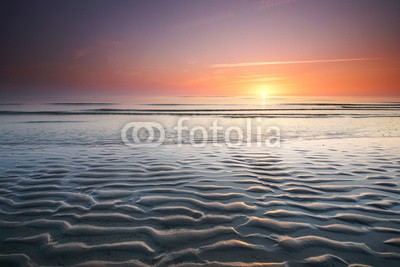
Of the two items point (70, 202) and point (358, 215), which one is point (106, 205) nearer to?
point (70, 202)

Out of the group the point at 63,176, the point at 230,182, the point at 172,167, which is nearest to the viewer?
A: the point at 230,182

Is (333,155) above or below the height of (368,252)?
above

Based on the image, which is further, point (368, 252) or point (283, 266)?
point (368, 252)

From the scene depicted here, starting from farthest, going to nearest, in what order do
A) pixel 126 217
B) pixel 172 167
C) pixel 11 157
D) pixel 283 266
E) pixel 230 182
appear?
pixel 11 157 < pixel 172 167 < pixel 230 182 < pixel 126 217 < pixel 283 266

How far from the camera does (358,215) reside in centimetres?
389

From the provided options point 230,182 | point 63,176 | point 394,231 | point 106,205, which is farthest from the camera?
point 63,176

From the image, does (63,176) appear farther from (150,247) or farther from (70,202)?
(150,247)

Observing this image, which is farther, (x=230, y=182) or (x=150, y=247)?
(x=230, y=182)

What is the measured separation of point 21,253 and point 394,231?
4.76 metres

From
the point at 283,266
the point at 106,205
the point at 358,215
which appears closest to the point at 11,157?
the point at 106,205

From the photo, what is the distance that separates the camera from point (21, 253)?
287 cm

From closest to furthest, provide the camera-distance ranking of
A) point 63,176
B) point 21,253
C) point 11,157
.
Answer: point 21,253
point 63,176
point 11,157

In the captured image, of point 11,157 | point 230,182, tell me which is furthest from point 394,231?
point 11,157

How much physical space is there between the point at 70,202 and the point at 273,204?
3570 millimetres
